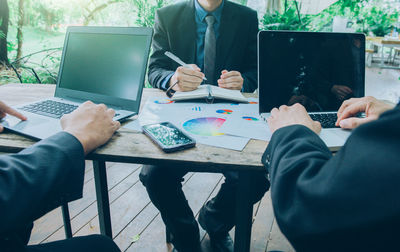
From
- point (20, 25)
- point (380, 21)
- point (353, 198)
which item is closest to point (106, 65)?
point (353, 198)

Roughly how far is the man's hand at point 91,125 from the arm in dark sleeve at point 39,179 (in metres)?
0.03

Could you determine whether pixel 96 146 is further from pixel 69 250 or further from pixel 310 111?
pixel 310 111

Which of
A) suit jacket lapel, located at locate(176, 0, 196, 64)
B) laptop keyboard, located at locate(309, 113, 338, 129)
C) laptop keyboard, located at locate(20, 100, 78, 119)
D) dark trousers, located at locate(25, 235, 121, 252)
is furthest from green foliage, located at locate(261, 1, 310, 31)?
dark trousers, located at locate(25, 235, 121, 252)

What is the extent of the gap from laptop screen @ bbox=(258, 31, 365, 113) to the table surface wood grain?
0.86 ft

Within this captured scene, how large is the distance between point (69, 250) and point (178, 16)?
1.38 meters

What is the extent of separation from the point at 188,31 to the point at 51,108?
0.94 metres

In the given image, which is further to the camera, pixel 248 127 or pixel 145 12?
pixel 145 12

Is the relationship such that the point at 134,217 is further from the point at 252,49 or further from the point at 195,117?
the point at 252,49

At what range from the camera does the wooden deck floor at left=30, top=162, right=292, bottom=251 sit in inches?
59.9

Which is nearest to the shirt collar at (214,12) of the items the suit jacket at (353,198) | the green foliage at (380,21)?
the suit jacket at (353,198)

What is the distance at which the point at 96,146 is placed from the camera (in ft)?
2.29

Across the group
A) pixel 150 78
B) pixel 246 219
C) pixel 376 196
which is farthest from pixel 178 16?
pixel 376 196

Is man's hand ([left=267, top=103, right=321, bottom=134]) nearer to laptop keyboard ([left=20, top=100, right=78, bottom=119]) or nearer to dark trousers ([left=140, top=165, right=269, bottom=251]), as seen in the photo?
dark trousers ([left=140, top=165, right=269, bottom=251])

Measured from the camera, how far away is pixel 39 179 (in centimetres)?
55
